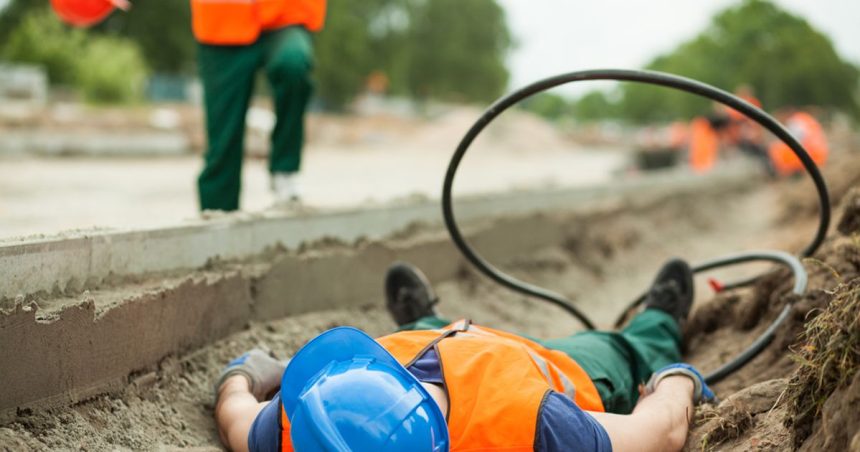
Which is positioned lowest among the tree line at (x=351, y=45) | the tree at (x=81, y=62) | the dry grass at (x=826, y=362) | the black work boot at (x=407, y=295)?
the black work boot at (x=407, y=295)

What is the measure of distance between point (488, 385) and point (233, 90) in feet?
9.20

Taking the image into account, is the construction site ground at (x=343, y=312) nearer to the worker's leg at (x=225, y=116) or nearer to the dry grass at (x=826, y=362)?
the dry grass at (x=826, y=362)

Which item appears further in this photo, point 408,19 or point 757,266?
point 408,19

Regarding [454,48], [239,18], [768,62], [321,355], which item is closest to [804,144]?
[239,18]

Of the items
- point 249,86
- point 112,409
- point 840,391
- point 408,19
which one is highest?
point 408,19

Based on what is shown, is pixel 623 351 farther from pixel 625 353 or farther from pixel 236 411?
pixel 236 411

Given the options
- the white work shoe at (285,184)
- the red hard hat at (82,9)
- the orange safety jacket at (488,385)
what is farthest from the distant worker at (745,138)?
the orange safety jacket at (488,385)

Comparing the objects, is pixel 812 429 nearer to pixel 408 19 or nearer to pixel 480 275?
pixel 480 275

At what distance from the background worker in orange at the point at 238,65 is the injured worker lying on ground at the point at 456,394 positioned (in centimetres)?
176

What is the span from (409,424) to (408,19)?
160 ft

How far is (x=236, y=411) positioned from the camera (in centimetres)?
287

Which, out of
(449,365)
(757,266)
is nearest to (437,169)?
(757,266)

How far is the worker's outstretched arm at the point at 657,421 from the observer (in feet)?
8.52

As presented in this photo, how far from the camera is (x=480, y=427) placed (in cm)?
241
